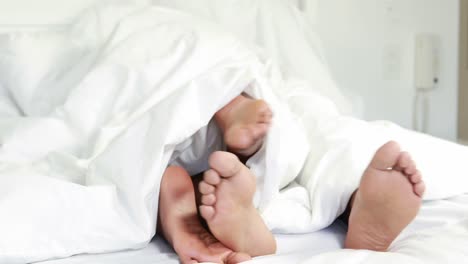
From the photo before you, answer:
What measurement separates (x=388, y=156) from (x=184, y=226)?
0.27 metres

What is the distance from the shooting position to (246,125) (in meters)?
0.78

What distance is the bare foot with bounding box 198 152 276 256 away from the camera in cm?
64

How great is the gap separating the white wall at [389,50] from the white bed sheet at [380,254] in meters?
0.88

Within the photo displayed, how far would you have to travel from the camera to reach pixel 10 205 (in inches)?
25.9

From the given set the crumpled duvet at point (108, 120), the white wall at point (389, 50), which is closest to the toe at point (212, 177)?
the crumpled duvet at point (108, 120)

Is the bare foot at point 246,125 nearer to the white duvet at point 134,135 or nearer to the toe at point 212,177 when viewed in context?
the white duvet at point 134,135

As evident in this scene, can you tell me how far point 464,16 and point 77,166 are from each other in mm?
1464

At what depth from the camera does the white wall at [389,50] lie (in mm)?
1651

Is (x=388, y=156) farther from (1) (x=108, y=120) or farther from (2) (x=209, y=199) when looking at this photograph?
(1) (x=108, y=120)

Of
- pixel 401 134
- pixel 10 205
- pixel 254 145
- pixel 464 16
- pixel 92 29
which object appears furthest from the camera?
pixel 464 16

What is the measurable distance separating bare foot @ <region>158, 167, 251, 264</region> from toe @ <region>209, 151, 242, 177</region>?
98 millimetres

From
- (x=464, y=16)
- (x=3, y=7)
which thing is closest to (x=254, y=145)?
(x=3, y=7)

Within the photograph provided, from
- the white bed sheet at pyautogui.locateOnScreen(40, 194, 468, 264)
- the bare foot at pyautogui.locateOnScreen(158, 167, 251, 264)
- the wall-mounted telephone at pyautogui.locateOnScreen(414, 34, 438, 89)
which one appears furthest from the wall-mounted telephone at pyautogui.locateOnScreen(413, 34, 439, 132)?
the bare foot at pyautogui.locateOnScreen(158, 167, 251, 264)

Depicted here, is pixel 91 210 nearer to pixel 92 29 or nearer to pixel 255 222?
pixel 255 222
